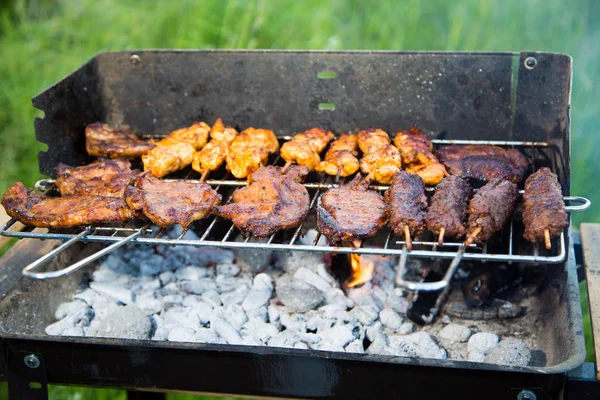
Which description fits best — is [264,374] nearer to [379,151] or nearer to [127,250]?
[379,151]

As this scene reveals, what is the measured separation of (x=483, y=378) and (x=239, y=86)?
2228 millimetres

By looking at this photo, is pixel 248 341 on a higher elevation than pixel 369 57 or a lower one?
lower

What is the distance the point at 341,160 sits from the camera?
3354 millimetres

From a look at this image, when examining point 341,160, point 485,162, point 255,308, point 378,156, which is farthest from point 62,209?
point 485,162

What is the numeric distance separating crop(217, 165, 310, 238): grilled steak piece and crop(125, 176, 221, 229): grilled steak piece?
0.10 m

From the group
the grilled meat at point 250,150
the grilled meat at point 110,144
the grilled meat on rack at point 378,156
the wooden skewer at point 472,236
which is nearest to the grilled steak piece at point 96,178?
the grilled meat at point 110,144

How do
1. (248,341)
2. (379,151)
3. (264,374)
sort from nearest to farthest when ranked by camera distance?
(264,374), (248,341), (379,151)

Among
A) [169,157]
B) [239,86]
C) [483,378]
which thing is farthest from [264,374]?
[239,86]

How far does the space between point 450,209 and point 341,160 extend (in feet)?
2.68

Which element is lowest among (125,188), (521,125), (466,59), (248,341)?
(248,341)

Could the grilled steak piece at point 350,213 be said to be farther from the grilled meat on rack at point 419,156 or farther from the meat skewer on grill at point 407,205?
the grilled meat on rack at point 419,156

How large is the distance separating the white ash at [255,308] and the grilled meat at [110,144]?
0.64m

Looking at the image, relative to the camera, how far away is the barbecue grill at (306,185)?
2424 mm

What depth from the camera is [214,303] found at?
342 centimetres
